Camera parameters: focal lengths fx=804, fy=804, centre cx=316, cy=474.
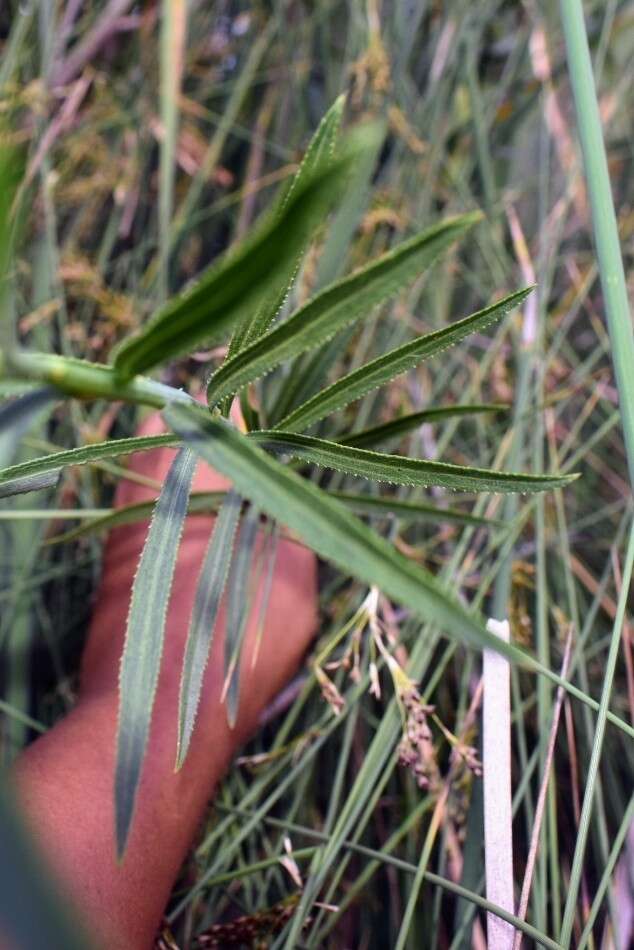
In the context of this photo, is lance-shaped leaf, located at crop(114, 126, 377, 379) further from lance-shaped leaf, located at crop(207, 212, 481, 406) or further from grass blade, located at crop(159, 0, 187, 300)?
grass blade, located at crop(159, 0, 187, 300)

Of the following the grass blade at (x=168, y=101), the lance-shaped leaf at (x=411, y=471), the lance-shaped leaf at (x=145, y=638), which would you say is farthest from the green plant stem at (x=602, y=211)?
A: the grass blade at (x=168, y=101)

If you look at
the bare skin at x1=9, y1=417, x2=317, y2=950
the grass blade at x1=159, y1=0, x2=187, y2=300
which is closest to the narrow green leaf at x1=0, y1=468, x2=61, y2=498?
the bare skin at x1=9, y1=417, x2=317, y2=950

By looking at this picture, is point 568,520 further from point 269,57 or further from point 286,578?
point 269,57

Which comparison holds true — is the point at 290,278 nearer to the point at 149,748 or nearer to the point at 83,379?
the point at 83,379

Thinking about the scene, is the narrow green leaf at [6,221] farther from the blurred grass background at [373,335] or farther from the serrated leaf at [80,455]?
the blurred grass background at [373,335]

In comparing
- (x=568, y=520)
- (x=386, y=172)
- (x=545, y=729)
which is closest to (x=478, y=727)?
(x=545, y=729)
